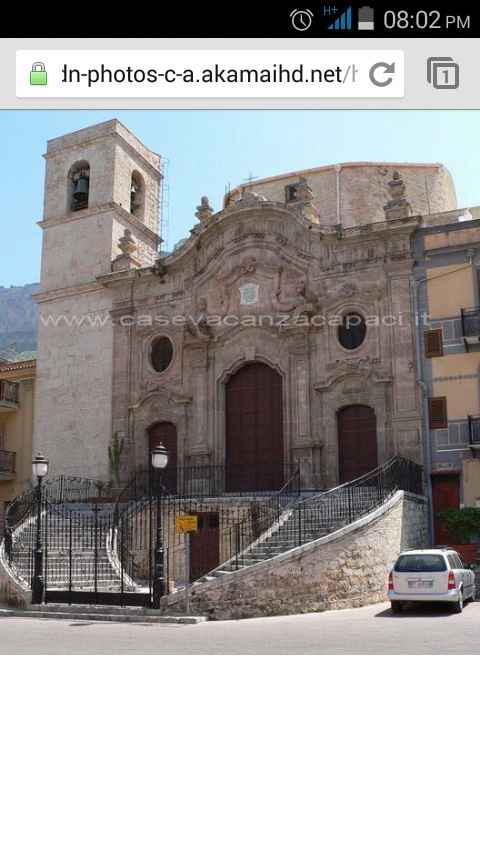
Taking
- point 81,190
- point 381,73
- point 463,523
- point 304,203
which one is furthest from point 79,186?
point 381,73

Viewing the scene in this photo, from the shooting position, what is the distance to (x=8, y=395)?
28.3 m

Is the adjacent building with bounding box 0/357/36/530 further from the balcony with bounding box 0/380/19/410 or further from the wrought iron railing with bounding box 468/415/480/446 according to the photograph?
the wrought iron railing with bounding box 468/415/480/446

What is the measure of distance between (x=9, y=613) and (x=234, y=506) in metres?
6.41

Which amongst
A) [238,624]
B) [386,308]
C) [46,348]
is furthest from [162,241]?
[238,624]

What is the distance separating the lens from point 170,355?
2550 cm

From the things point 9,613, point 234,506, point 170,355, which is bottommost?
point 9,613

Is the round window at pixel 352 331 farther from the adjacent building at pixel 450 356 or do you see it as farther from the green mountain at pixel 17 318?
the green mountain at pixel 17 318

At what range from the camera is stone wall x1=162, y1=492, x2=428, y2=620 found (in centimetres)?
1414

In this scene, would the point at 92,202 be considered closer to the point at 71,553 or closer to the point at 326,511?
the point at 71,553

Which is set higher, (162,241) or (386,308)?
(162,241)

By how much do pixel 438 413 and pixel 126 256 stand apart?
42.0 ft
